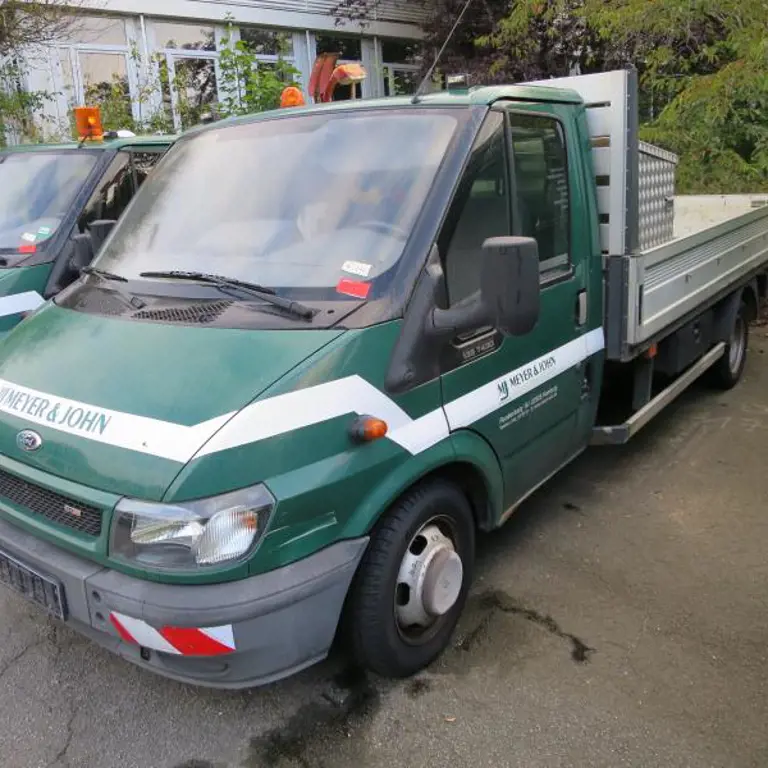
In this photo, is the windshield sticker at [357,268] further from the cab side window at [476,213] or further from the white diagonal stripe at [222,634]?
the white diagonal stripe at [222,634]

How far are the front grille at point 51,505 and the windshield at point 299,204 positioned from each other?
0.99 meters

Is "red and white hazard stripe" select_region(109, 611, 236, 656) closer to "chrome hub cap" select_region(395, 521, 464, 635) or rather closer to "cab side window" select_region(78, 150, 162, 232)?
"chrome hub cap" select_region(395, 521, 464, 635)

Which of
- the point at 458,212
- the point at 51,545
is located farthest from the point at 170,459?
the point at 458,212

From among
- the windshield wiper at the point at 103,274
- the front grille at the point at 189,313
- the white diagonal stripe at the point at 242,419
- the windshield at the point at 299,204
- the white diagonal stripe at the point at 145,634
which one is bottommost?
the white diagonal stripe at the point at 145,634

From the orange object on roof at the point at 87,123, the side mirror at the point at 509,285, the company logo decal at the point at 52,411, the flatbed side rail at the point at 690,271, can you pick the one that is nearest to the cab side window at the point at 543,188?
the flatbed side rail at the point at 690,271

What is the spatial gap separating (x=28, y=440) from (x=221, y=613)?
35.6 inches

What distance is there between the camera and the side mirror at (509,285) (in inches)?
96.8

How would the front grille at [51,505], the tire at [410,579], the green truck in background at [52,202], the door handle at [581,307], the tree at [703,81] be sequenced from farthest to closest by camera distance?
the tree at [703,81], the green truck in background at [52,202], the door handle at [581,307], the tire at [410,579], the front grille at [51,505]

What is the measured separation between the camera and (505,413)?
3135 millimetres

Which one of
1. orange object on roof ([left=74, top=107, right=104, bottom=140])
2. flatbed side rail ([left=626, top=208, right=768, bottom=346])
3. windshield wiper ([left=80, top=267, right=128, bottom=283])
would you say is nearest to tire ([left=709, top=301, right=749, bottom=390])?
flatbed side rail ([left=626, top=208, right=768, bottom=346])

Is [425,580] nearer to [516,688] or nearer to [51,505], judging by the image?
[516,688]

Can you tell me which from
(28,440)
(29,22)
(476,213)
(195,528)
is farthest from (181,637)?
(29,22)

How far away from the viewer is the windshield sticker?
2707 millimetres

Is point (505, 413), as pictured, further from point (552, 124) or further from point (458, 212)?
point (552, 124)
